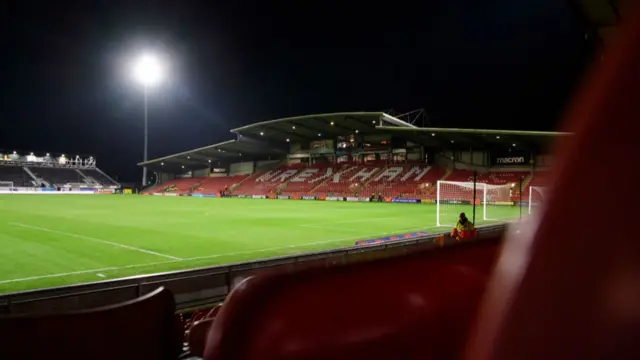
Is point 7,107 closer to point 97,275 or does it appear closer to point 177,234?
point 177,234

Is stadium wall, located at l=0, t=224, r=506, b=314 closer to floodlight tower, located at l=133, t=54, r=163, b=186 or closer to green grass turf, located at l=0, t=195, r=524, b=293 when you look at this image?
green grass turf, located at l=0, t=195, r=524, b=293

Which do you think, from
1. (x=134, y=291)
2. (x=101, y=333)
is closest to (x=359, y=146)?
(x=134, y=291)

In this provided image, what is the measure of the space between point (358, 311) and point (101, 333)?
98 cm

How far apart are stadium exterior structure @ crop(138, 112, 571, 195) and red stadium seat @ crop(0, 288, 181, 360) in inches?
1308

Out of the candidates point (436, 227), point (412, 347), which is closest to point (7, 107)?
point (436, 227)

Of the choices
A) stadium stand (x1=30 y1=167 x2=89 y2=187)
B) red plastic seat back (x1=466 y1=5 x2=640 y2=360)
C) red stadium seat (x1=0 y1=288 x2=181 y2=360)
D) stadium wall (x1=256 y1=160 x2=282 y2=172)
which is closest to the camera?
red plastic seat back (x1=466 y1=5 x2=640 y2=360)

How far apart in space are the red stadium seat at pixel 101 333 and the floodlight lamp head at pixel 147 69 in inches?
2207

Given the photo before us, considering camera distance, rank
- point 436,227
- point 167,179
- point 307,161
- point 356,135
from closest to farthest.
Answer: point 436,227 → point 356,135 → point 307,161 → point 167,179

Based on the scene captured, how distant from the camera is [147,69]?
5309 cm

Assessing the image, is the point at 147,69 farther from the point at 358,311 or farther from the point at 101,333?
the point at 358,311

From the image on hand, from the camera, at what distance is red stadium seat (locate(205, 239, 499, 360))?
1.12 metres

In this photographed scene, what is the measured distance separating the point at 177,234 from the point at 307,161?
4132cm

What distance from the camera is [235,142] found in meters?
52.5

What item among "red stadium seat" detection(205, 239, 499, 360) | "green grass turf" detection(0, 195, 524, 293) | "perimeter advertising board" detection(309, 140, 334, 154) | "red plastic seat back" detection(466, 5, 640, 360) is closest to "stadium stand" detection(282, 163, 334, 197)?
"perimeter advertising board" detection(309, 140, 334, 154)
